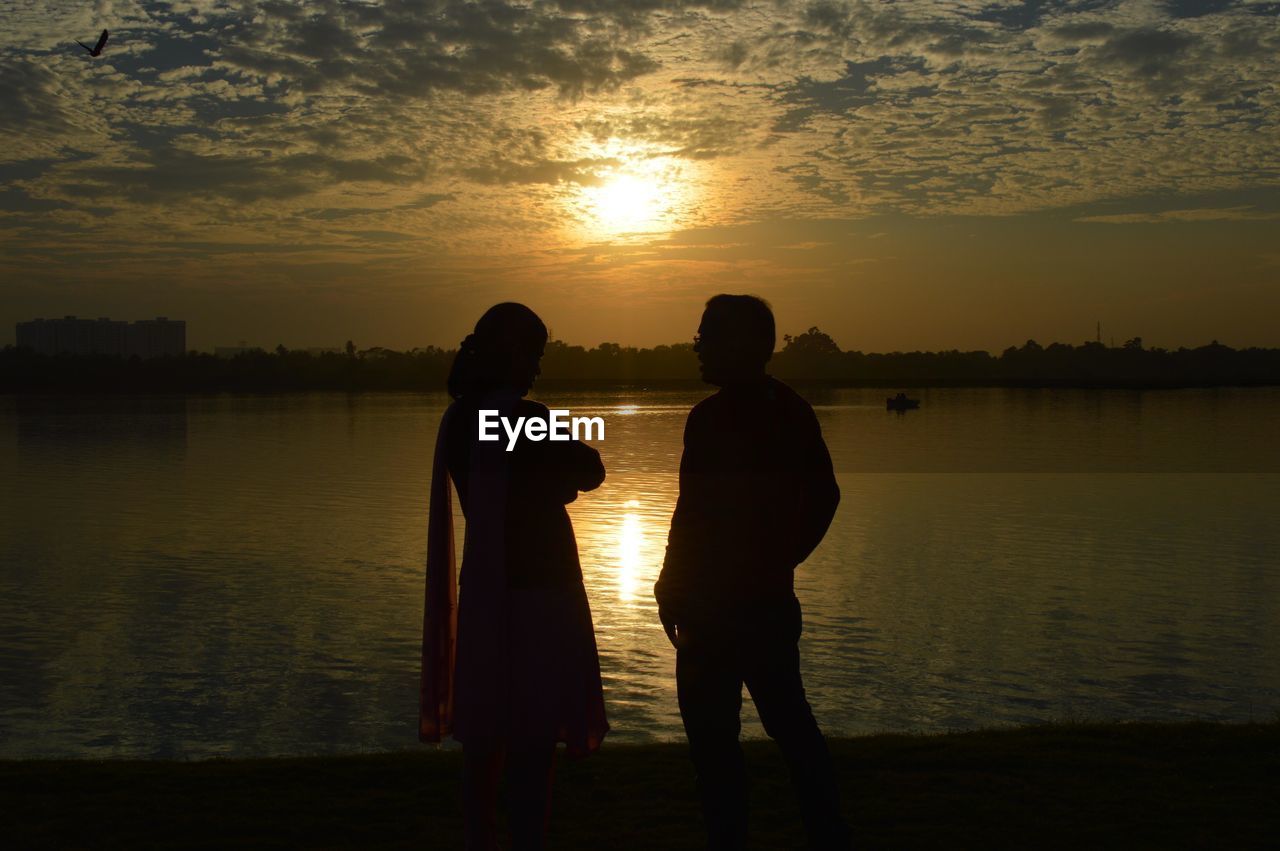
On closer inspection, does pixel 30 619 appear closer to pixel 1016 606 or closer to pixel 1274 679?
pixel 1016 606

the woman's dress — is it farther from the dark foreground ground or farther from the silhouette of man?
the dark foreground ground

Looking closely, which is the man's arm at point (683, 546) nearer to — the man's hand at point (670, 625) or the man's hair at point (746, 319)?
the man's hand at point (670, 625)

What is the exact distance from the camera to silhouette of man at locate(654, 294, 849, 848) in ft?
14.6

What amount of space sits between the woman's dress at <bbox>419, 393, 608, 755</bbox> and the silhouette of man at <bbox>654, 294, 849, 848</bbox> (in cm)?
41

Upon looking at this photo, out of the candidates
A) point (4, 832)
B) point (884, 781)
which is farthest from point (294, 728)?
point (884, 781)

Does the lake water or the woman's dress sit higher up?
the woman's dress

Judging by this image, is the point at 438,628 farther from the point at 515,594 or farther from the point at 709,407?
the point at 709,407

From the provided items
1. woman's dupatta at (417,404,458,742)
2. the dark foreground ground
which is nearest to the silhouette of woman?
woman's dupatta at (417,404,458,742)

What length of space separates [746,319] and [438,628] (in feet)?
6.06

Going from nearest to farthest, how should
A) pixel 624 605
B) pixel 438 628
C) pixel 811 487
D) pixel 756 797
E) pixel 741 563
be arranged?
pixel 741 563 < pixel 811 487 < pixel 438 628 < pixel 756 797 < pixel 624 605

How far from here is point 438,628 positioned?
484 cm

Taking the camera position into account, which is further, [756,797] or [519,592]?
[756,797]

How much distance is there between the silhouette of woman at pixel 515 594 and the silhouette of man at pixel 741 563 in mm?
412

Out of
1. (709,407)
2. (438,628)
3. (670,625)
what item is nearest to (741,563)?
(670,625)
